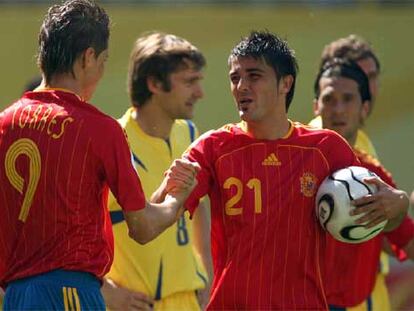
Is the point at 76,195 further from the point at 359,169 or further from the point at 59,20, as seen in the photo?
the point at 359,169

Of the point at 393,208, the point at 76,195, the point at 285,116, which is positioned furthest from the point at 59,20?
the point at 393,208

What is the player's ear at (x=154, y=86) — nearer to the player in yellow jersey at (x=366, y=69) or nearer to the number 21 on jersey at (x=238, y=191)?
the player in yellow jersey at (x=366, y=69)

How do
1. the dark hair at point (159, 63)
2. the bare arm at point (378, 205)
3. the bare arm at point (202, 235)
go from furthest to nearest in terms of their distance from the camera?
the bare arm at point (202, 235) < the dark hair at point (159, 63) < the bare arm at point (378, 205)

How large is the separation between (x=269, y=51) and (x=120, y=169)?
3.46 ft

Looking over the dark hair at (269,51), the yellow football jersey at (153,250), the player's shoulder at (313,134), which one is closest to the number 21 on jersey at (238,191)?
the player's shoulder at (313,134)

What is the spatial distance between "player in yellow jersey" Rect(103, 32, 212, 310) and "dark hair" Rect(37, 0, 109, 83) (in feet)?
5.58

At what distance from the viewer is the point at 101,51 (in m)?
5.96

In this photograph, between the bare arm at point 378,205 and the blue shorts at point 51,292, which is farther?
the bare arm at point 378,205

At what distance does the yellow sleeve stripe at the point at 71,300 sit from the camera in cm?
579

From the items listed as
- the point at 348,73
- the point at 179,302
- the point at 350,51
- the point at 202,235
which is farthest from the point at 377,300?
the point at 350,51

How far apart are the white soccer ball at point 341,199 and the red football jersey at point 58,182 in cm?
88

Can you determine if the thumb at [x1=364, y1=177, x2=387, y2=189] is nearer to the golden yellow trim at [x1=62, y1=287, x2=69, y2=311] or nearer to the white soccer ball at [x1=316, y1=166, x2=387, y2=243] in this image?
the white soccer ball at [x1=316, y1=166, x2=387, y2=243]

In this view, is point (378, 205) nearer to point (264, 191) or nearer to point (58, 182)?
point (264, 191)

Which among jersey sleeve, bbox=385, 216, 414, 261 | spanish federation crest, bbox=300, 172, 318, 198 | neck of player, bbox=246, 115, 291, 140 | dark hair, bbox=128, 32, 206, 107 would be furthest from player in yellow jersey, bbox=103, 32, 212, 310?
spanish federation crest, bbox=300, 172, 318, 198
